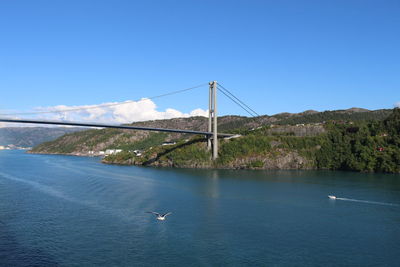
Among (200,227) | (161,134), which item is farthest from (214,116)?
(161,134)

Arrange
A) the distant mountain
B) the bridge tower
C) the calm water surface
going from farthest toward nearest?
the distant mountain, the bridge tower, the calm water surface

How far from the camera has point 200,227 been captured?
997 inches

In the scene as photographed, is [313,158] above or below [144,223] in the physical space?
above

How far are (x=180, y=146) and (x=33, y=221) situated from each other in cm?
5813

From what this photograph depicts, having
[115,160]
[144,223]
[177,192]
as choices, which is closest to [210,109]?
[115,160]

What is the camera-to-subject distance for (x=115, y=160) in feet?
303

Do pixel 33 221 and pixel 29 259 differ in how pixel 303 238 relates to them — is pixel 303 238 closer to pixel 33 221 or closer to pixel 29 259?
pixel 29 259

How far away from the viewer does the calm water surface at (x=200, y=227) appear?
1944 centimetres

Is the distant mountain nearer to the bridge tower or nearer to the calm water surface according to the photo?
the bridge tower

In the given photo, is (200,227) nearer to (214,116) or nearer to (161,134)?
(214,116)

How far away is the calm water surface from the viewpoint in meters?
19.4

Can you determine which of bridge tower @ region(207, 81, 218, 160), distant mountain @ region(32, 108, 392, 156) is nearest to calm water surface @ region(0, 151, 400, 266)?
bridge tower @ region(207, 81, 218, 160)

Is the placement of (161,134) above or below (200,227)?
above

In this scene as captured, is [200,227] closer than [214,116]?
Yes
